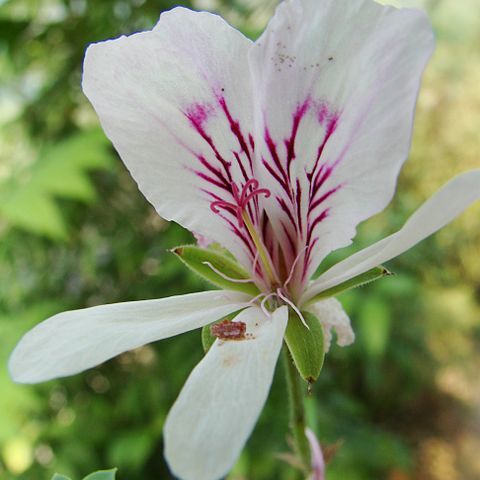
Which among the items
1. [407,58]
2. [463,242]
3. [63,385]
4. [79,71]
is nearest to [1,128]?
[79,71]

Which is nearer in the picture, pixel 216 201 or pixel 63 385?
pixel 216 201

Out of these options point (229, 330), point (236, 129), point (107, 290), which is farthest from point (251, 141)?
point (107, 290)

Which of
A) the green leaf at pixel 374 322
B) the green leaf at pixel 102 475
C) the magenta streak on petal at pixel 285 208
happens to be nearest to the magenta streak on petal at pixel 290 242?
the magenta streak on petal at pixel 285 208

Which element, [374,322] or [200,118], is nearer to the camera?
[200,118]

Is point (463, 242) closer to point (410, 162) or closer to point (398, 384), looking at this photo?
point (410, 162)

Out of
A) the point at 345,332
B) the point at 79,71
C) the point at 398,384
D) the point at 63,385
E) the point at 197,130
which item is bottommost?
the point at 398,384

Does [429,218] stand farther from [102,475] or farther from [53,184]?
[53,184]
